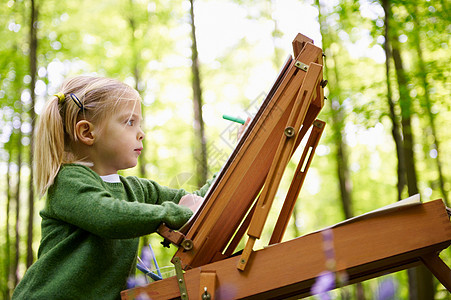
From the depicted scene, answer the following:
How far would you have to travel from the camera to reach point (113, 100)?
7.18 ft

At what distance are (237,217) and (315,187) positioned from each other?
14.7 meters

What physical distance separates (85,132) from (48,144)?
180 millimetres

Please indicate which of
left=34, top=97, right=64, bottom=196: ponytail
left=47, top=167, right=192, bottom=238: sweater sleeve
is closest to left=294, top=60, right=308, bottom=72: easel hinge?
left=47, top=167, right=192, bottom=238: sweater sleeve

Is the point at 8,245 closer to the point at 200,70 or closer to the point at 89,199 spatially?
the point at 200,70

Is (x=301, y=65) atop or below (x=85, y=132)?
atop

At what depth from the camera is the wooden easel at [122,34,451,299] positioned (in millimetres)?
1691

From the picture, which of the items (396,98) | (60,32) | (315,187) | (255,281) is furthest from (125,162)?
(315,187)

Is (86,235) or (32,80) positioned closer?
(86,235)

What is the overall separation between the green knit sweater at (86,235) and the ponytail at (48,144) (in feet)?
0.20

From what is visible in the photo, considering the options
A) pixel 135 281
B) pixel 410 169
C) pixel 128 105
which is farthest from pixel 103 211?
pixel 410 169

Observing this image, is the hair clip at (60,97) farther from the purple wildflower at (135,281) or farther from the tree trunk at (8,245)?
the tree trunk at (8,245)

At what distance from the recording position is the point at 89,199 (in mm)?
1852

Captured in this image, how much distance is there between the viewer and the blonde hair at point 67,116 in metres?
2.07

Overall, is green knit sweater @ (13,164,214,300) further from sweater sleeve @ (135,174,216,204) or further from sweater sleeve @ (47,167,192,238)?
sweater sleeve @ (135,174,216,204)
